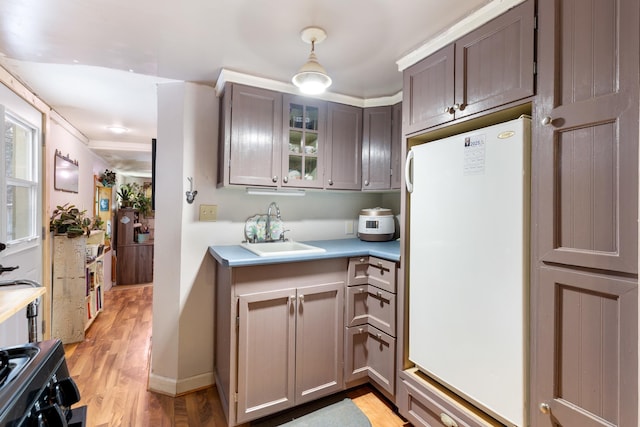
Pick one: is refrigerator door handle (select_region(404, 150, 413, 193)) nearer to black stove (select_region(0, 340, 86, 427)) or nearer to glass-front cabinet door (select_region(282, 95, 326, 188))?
glass-front cabinet door (select_region(282, 95, 326, 188))

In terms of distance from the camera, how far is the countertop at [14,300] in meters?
0.92

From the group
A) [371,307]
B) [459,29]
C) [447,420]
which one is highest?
[459,29]

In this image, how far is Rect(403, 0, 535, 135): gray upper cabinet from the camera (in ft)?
3.85

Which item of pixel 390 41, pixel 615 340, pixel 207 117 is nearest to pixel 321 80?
pixel 390 41

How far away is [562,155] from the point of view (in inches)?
41.2

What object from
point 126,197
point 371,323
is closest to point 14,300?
point 371,323

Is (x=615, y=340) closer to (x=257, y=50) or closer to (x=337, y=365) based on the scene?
(x=337, y=365)

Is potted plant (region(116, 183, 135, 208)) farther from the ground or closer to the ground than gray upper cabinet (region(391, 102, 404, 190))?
closer to the ground

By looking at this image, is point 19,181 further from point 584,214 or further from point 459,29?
point 584,214

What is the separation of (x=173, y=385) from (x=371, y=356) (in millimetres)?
1366

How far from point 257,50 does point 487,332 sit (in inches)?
73.3

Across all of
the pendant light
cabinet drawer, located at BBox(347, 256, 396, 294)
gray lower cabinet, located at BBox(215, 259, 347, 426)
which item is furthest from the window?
cabinet drawer, located at BBox(347, 256, 396, 294)

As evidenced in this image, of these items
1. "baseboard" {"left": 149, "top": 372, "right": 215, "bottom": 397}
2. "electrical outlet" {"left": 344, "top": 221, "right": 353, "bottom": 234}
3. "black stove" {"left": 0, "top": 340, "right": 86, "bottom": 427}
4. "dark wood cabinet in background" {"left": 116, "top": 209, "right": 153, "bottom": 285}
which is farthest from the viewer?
"dark wood cabinet in background" {"left": 116, "top": 209, "right": 153, "bottom": 285}

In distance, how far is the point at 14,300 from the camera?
3.34 feet
